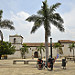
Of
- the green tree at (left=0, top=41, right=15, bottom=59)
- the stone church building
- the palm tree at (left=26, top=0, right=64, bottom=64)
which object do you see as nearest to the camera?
the palm tree at (left=26, top=0, right=64, bottom=64)

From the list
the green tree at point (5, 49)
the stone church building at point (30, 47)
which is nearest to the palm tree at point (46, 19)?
the green tree at point (5, 49)

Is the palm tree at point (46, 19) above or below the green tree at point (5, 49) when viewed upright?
above

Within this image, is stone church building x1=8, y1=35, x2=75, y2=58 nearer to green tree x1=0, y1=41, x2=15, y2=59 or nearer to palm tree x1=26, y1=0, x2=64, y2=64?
green tree x1=0, y1=41, x2=15, y2=59

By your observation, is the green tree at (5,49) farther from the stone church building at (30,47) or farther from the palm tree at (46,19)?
the palm tree at (46,19)

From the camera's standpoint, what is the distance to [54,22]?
18062mm

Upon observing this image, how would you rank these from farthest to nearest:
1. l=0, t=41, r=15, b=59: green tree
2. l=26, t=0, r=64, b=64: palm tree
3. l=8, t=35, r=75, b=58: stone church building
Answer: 1. l=8, t=35, r=75, b=58: stone church building
2. l=0, t=41, r=15, b=59: green tree
3. l=26, t=0, r=64, b=64: palm tree

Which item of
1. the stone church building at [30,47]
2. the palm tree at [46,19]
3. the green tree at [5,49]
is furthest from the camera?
the stone church building at [30,47]

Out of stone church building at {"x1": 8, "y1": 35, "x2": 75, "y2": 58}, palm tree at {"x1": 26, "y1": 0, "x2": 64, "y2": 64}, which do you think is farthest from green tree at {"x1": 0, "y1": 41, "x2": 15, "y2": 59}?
palm tree at {"x1": 26, "y1": 0, "x2": 64, "y2": 64}

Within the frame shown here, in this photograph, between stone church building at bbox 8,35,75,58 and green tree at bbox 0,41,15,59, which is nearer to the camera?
green tree at bbox 0,41,15,59

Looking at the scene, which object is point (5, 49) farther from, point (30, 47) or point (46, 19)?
point (46, 19)

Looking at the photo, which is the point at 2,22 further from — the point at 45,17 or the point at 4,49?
the point at 4,49

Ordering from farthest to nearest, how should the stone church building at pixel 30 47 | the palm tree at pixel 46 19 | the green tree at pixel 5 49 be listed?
the stone church building at pixel 30 47 → the green tree at pixel 5 49 → the palm tree at pixel 46 19

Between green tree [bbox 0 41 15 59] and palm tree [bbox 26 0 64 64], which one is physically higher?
palm tree [bbox 26 0 64 64]

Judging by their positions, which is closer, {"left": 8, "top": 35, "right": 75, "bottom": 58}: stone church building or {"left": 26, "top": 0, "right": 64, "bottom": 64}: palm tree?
{"left": 26, "top": 0, "right": 64, "bottom": 64}: palm tree
